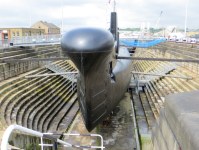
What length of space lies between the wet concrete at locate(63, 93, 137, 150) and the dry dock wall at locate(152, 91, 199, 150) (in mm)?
6254

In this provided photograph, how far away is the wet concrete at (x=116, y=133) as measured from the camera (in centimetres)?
1087

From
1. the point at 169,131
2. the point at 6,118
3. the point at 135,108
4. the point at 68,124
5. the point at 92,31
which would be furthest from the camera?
the point at 135,108

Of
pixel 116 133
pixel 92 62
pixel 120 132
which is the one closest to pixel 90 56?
pixel 92 62

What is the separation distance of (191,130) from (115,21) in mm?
12070

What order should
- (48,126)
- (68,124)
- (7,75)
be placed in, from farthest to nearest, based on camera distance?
(7,75), (68,124), (48,126)

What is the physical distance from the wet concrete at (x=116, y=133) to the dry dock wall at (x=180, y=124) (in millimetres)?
6254

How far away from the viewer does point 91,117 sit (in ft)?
25.1

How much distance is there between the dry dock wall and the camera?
3118 millimetres

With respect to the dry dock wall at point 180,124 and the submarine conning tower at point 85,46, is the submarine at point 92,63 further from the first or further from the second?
the dry dock wall at point 180,124

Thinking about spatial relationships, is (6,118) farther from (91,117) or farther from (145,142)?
(145,142)

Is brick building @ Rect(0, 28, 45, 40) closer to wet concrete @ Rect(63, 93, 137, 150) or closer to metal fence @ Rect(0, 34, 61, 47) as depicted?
metal fence @ Rect(0, 34, 61, 47)

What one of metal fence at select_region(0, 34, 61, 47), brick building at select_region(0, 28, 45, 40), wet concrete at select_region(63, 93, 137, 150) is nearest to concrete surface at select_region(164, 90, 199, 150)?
wet concrete at select_region(63, 93, 137, 150)

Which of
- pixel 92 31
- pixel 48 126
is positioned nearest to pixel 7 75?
pixel 48 126

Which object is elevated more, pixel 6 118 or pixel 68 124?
pixel 6 118
